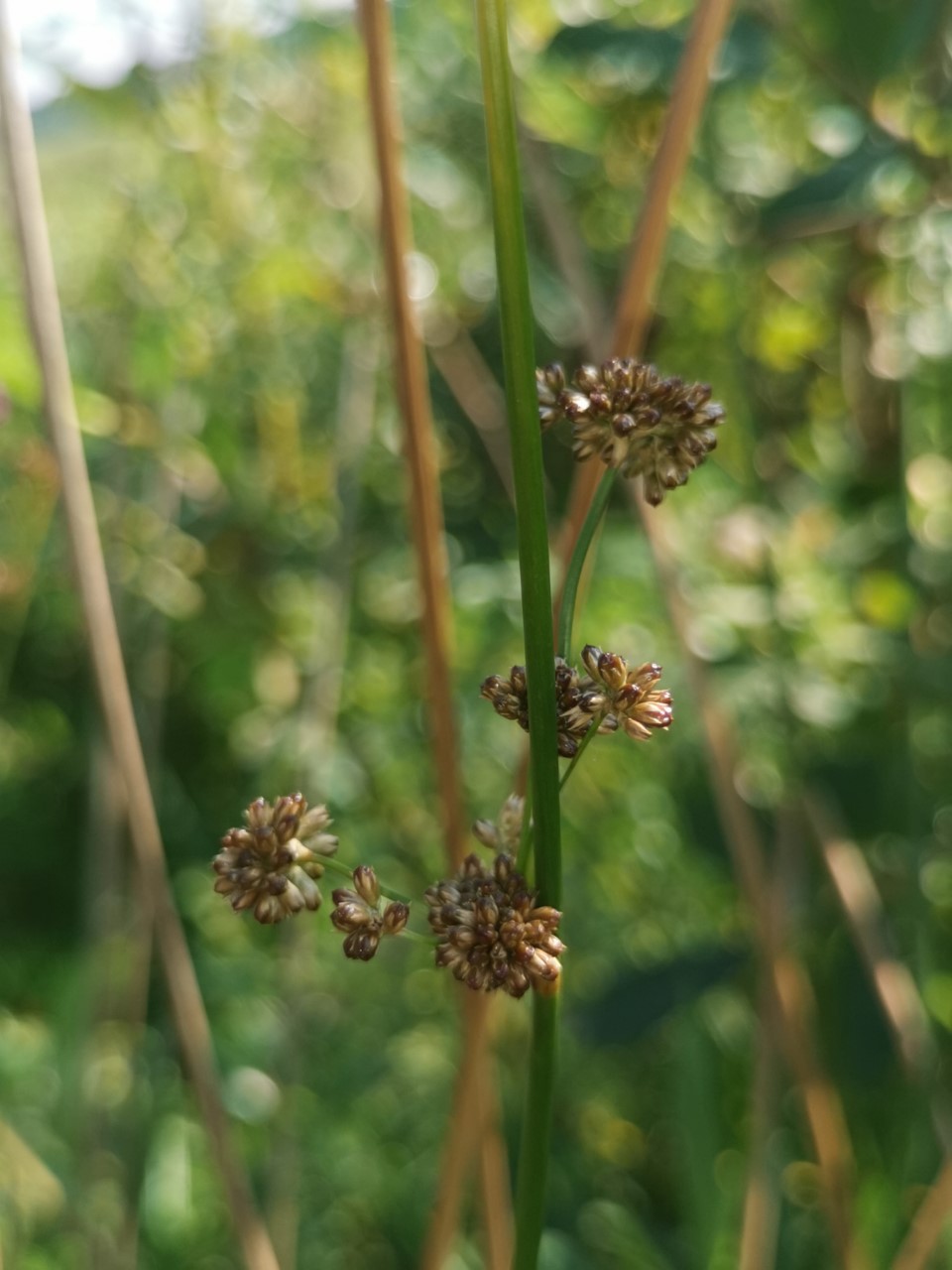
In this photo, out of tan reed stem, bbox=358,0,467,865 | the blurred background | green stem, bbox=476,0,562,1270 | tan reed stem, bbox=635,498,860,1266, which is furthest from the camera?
the blurred background

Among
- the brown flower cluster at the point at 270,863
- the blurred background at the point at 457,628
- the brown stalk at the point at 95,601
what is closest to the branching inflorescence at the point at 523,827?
the brown flower cluster at the point at 270,863

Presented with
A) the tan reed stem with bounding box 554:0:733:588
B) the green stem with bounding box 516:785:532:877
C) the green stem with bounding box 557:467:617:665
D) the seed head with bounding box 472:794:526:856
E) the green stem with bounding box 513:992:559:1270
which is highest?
the tan reed stem with bounding box 554:0:733:588

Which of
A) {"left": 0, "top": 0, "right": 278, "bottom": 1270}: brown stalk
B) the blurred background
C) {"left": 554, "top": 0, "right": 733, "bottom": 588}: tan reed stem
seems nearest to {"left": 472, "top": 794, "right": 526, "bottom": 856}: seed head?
{"left": 554, "top": 0, "right": 733, "bottom": 588}: tan reed stem

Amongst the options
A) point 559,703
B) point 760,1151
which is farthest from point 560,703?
point 760,1151

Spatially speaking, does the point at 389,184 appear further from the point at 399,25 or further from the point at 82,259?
the point at 82,259

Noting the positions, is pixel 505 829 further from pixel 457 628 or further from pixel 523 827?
pixel 457 628

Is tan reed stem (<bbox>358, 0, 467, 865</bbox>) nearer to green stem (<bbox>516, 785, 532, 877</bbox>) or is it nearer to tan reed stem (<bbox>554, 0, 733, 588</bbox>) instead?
tan reed stem (<bbox>554, 0, 733, 588</bbox>)
